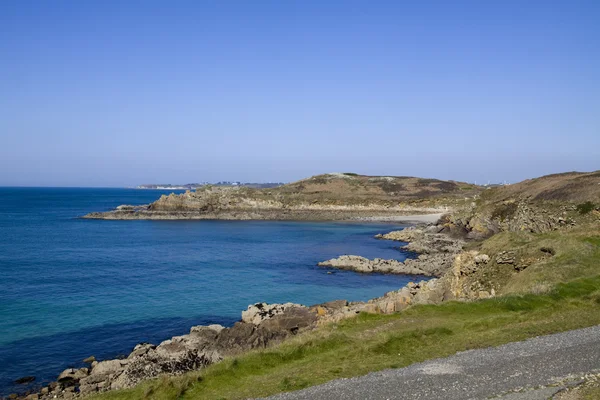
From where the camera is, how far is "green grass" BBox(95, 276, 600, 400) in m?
13.4

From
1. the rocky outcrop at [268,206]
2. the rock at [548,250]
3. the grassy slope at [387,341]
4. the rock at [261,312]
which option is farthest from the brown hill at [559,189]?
the rocky outcrop at [268,206]

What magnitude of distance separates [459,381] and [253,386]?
18.9 ft

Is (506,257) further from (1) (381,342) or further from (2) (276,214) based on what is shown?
(2) (276,214)

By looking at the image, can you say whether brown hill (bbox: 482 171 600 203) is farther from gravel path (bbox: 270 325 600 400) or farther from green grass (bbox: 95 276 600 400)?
gravel path (bbox: 270 325 600 400)

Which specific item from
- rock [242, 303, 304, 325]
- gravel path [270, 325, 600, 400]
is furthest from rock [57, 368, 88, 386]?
gravel path [270, 325, 600, 400]

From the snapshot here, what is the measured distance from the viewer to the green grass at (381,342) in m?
13.4

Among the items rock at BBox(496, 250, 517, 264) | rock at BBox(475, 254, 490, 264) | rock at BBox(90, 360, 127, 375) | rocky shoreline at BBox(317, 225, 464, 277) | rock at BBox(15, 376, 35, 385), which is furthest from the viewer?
rocky shoreline at BBox(317, 225, 464, 277)

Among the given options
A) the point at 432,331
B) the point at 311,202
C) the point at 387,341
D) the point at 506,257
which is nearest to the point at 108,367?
the point at 387,341

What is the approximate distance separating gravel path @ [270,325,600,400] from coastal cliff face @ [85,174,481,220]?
10651cm

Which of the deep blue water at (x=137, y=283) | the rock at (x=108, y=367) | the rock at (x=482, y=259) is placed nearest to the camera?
the rock at (x=108, y=367)

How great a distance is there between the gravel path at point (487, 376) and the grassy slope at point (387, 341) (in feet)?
2.45

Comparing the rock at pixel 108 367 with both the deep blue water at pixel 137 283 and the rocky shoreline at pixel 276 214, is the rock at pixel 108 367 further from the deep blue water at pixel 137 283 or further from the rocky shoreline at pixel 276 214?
the rocky shoreline at pixel 276 214

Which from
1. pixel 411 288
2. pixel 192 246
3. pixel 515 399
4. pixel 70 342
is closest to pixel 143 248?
pixel 192 246

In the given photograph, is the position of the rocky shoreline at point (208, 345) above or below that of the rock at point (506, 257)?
below
